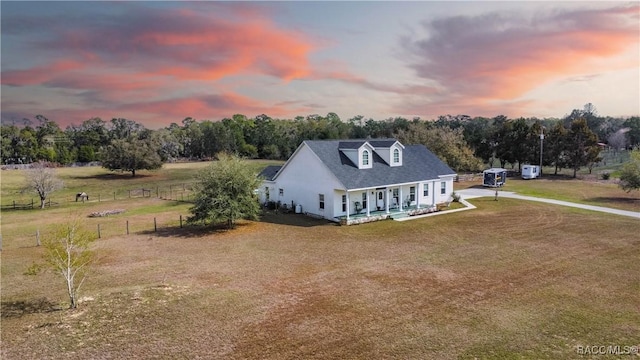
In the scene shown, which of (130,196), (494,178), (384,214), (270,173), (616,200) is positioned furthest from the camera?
(494,178)

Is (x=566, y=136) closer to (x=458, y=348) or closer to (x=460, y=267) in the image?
(x=460, y=267)

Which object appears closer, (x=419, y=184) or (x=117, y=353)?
(x=117, y=353)

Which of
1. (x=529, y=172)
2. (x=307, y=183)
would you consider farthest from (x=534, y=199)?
(x=307, y=183)

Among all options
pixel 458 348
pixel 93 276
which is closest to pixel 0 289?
pixel 93 276

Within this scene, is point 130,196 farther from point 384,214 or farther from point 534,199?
point 534,199

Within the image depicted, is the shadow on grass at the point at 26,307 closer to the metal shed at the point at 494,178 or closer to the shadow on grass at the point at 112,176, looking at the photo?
the metal shed at the point at 494,178

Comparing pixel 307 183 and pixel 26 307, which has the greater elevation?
pixel 307 183

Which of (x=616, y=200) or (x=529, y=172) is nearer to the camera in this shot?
(x=616, y=200)

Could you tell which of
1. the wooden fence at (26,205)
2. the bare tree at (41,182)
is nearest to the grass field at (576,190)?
the bare tree at (41,182)
